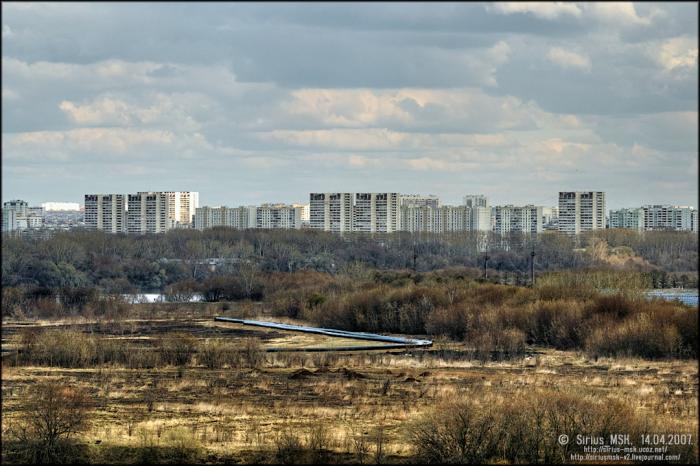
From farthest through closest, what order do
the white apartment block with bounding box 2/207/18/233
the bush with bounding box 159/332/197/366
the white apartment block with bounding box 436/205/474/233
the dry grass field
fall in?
the white apartment block with bounding box 436/205/474/233 < the white apartment block with bounding box 2/207/18/233 < the bush with bounding box 159/332/197/366 < the dry grass field

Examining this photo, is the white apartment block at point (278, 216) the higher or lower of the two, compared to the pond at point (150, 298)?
higher

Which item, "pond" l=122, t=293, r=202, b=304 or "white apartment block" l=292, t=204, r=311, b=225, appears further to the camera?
"white apartment block" l=292, t=204, r=311, b=225

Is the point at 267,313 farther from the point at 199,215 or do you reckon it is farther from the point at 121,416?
the point at 199,215

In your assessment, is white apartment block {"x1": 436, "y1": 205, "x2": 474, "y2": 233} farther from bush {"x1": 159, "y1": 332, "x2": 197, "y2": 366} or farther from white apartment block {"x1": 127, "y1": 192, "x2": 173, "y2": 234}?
bush {"x1": 159, "y1": 332, "x2": 197, "y2": 366}

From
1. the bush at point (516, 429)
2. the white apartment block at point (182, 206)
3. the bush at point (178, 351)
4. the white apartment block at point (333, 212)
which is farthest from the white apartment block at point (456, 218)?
the bush at point (516, 429)

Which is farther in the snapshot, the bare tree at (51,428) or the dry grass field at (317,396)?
the dry grass field at (317,396)

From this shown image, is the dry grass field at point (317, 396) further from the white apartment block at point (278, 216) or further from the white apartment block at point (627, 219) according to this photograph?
the white apartment block at point (627, 219)

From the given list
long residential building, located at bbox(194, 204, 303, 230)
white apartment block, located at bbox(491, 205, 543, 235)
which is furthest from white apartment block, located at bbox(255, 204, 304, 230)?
white apartment block, located at bbox(491, 205, 543, 235)
